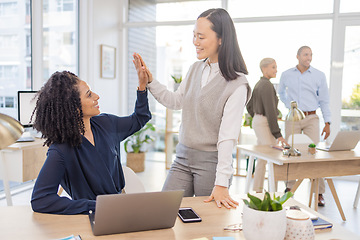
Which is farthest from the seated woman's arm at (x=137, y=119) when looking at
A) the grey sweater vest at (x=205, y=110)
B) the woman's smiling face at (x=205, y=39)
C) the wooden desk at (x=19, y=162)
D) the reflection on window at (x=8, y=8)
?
the reflection on window at (x=8, y=8)

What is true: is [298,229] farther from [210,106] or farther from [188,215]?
[210,106]

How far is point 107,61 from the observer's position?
5398 mm

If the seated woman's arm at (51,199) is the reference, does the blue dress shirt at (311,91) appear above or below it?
above

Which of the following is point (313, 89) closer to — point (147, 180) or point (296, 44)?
point (296, 44)

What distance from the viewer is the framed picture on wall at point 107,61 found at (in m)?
→ 5.25

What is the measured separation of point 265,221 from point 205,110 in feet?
2.45

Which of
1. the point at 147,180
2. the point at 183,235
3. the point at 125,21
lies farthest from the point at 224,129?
the point at 125,21

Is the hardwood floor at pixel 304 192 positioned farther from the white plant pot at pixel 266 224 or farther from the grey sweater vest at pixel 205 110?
the white plant pot at pixel 266 224

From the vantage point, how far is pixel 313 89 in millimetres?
4043

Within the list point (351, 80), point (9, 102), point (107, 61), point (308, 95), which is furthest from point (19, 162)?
point (351, 80)

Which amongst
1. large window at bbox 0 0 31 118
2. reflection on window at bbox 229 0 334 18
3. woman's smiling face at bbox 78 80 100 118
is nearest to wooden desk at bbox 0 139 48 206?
large window at bbox 0 0 31 118

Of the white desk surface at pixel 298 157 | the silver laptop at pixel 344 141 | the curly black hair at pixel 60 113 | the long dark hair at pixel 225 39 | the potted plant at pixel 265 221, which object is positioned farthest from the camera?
the silver laptop at pixel 344 141

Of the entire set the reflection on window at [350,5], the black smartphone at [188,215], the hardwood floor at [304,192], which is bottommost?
the hardwood floor at [304,192]

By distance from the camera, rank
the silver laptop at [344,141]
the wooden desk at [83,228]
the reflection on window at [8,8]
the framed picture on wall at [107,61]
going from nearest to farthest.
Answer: the wooden desk at [83,228] < the silver laptop at [344,141] < the reflection on window at [8,8] < the framed picture on wall at [107,61]
